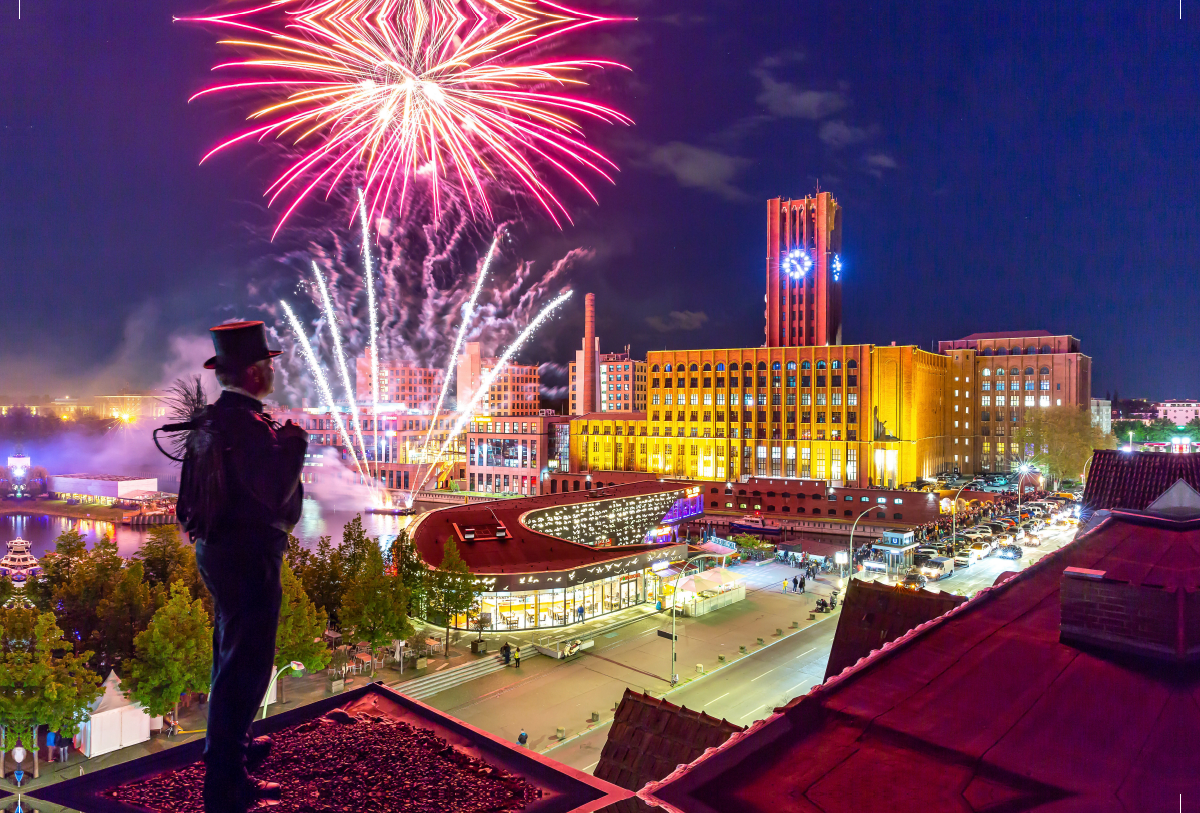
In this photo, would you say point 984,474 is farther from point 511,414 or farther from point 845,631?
point 845,631

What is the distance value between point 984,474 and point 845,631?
116 meters

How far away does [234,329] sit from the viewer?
744 centimetres

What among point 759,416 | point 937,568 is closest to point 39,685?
point 937,568

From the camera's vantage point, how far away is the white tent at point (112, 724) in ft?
76.1

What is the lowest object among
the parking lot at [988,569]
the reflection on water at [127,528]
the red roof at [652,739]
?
the reflection on water at [127,528]

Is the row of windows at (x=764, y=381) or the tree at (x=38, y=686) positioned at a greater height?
the row of windows at (x=764, y=381)

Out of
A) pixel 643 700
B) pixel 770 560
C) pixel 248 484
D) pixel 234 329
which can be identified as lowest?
pixel 770 560

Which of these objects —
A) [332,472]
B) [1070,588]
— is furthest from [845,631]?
[332,472]

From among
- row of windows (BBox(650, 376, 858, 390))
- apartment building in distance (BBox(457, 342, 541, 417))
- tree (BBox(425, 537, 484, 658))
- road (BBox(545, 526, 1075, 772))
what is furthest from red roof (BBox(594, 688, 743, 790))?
apartment building in distance (BBox(457, 342, 541, 417))

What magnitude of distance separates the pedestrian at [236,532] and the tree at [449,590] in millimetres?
27422

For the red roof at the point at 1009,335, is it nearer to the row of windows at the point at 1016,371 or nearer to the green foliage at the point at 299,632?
the row of windows at the point at 1016,371

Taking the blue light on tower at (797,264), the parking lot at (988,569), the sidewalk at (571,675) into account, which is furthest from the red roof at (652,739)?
the blue light on tower at (797,264)

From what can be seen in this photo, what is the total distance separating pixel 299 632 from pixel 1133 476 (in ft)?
123

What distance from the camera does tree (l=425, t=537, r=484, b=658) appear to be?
34.1 m
